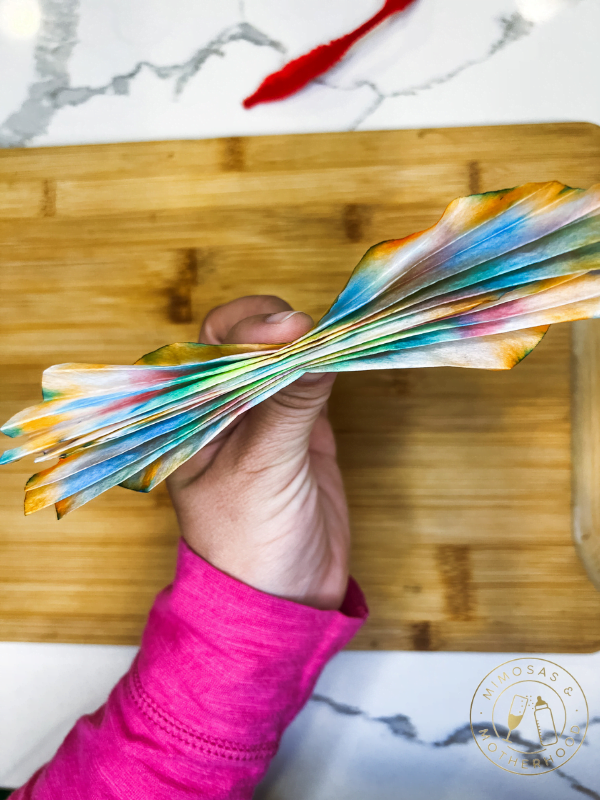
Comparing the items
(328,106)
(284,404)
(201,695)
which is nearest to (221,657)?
(201,695)

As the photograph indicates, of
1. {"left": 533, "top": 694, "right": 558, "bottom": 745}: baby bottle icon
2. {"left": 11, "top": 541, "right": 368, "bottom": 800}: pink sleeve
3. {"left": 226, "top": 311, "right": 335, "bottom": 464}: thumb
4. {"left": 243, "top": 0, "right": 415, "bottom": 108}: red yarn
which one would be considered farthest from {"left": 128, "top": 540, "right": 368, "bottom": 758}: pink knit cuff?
{"left": 243, "top": 0, "right": 415, "bottom": 108}: red yarn

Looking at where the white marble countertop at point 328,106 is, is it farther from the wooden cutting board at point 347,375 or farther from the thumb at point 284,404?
the thumb at point 284,404

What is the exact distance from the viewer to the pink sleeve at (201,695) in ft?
1.35

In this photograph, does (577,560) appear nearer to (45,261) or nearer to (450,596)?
(450,596)

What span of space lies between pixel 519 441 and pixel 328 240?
0.75 feet

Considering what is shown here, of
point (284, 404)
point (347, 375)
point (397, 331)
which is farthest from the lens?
point (347, 375)

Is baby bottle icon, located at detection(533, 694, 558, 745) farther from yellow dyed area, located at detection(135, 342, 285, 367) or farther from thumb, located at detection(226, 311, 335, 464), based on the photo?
yellow dyed area, located at detection(135, 342, 285, 367)

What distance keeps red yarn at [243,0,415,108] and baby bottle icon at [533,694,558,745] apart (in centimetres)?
57

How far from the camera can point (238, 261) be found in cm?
48

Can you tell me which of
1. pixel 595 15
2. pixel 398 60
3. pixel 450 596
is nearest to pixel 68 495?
pixel 450 596

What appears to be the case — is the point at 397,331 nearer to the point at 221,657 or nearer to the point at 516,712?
the point at 221,657

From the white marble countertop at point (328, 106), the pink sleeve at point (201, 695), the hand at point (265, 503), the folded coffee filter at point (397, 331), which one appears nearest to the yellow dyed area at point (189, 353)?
the folded coffee filter at point (397, 331)

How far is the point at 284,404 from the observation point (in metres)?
0.34

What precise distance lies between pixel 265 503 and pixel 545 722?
1.06ft
